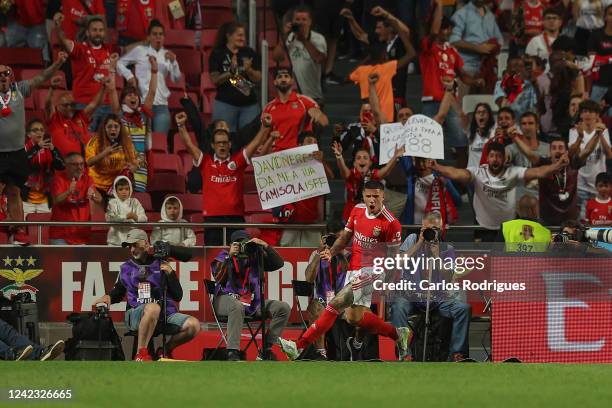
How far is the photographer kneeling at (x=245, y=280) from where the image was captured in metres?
15.8

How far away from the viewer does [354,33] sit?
21438mm

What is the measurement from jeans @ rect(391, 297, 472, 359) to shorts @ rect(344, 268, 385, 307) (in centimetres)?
39

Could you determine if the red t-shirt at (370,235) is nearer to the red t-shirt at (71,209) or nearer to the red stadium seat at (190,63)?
the red t-shirt at (71,209)

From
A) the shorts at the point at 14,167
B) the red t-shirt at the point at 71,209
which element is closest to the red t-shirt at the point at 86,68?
the red t-shirt at the point at 71,209

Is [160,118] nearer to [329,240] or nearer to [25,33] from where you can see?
[25,33]

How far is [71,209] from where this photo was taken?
17.5 meters

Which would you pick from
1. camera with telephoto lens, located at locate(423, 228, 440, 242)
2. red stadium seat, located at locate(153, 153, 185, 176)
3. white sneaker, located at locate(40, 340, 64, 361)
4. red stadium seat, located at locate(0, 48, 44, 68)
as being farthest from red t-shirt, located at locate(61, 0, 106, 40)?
camera with telephoto lens, located at locate(423, 228, 440, 242)

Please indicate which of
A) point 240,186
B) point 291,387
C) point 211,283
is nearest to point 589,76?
point 240,186

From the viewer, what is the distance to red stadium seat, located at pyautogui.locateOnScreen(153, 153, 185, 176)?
1933 centimetres

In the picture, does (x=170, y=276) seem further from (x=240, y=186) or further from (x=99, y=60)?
(x=99, y=60)

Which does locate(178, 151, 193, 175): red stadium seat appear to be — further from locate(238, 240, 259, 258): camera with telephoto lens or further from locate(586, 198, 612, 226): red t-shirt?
locate(586, 198, 612, 226): red t-shirt

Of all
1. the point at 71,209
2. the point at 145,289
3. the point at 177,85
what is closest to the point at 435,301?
A: the point at 145,289

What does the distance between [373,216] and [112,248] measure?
297 centimetres

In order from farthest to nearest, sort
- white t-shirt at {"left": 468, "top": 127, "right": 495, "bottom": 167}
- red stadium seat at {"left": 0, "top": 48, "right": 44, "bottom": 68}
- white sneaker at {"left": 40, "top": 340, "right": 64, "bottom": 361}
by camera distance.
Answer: red stadium seat at {"left": 0, "top": 48, "right": 44, "bottom": 68}
white t-shirt at {"left": 468, "top": 127, "right": 495, "bottom": 167}
white sneaker at {"left": 40, "top": 340, "right": 64, "bottom": 361}
